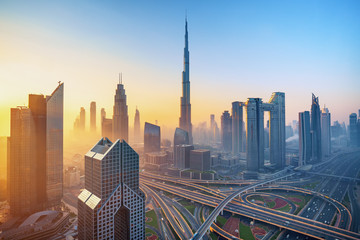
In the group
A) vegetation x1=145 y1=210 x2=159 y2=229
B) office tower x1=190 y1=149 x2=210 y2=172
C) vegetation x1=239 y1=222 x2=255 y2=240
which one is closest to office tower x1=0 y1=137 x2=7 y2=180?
vegetation x1=145 y1=210 x2=159 y2=229

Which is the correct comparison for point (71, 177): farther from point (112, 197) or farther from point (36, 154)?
point (112, 197)

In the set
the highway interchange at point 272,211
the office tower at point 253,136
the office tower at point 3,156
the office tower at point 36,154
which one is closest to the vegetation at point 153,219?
the highway interchange at point 272,211

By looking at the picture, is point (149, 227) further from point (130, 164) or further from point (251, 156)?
point (251, 156)

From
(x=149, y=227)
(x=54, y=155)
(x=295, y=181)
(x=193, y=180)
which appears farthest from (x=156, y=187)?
(x=295, y=181)

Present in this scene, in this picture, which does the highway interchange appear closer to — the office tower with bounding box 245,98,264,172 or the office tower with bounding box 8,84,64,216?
the office tower with bounding box 245,98,264,172

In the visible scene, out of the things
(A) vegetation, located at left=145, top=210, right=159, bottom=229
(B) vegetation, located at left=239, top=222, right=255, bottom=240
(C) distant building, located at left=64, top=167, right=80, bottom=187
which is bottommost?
(B) vegetation, located at left=239, top=222, right=255, bottom=240
